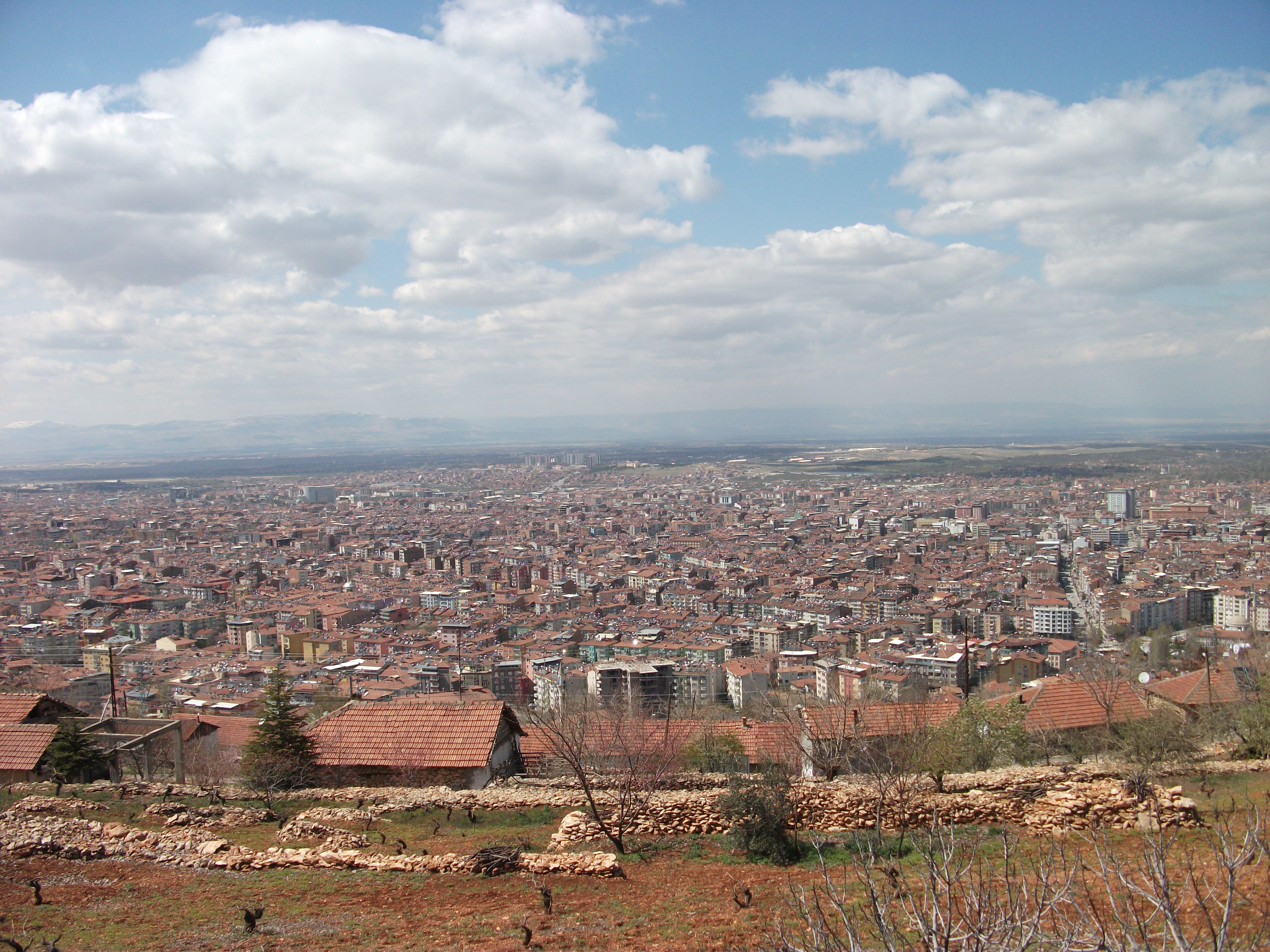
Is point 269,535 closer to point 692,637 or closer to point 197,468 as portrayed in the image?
point 692,637

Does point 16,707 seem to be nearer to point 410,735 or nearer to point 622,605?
point 410,735

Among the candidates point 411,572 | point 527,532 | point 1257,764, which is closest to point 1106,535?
point 527,532

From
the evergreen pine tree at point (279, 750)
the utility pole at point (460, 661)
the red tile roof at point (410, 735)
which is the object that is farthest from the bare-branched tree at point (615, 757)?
the utility pole at point (460, 661)

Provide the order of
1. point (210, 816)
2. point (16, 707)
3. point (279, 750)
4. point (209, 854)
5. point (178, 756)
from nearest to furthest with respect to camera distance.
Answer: point (209, 854), point (210, 816), point (279, 750), point (178, 756), point (16, 707)

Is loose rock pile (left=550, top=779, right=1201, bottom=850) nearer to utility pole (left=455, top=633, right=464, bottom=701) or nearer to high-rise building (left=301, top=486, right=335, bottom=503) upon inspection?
utility pole (left=455, top=633, right=464, bottom=701)

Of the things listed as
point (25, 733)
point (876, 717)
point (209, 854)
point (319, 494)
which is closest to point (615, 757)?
point (876, 717)

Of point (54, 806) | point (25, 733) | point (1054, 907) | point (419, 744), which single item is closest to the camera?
point (1054, 907)

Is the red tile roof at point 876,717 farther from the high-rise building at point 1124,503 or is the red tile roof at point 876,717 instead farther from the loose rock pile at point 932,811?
the high-rise building at point 1124,503
